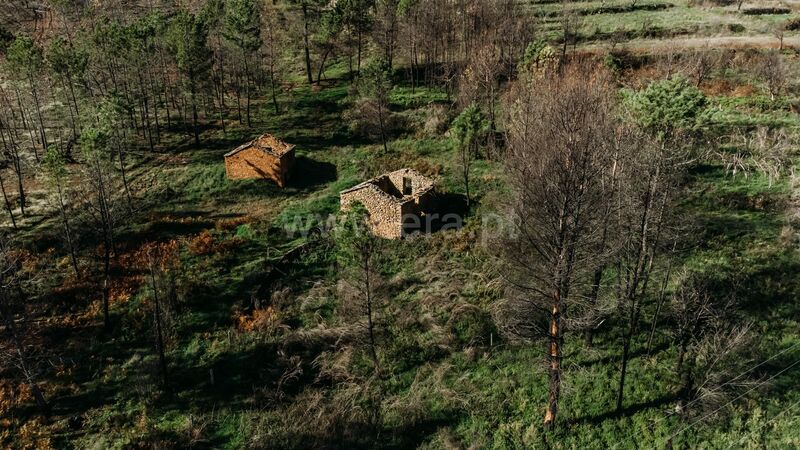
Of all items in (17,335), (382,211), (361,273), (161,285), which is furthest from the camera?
(382,211)

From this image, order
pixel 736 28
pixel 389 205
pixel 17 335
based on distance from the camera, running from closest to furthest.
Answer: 1. pixel 17 335
2. pixel 389 205
3. pixel 736 28

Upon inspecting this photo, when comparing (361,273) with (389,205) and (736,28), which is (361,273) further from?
(736,28)

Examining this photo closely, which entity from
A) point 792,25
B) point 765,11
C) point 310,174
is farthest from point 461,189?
point 765,11

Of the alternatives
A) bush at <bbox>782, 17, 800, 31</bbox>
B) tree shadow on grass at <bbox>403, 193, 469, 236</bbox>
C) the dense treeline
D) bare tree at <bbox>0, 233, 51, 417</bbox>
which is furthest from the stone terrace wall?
bush at <bbox>782, 17, 800, 31</bbox>

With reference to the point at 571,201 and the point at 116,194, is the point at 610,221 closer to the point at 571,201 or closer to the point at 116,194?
the point at 571,201

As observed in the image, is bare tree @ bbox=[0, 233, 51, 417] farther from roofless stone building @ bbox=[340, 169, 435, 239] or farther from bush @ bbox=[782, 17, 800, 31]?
bush @ bbox=[782, 17, 800, 31]

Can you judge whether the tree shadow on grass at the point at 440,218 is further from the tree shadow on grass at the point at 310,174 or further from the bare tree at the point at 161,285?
the bare tree at the point at 161,285

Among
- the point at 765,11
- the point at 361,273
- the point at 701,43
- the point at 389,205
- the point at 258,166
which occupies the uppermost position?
the point at 765,11

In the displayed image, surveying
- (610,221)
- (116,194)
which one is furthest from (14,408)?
(610,221)
